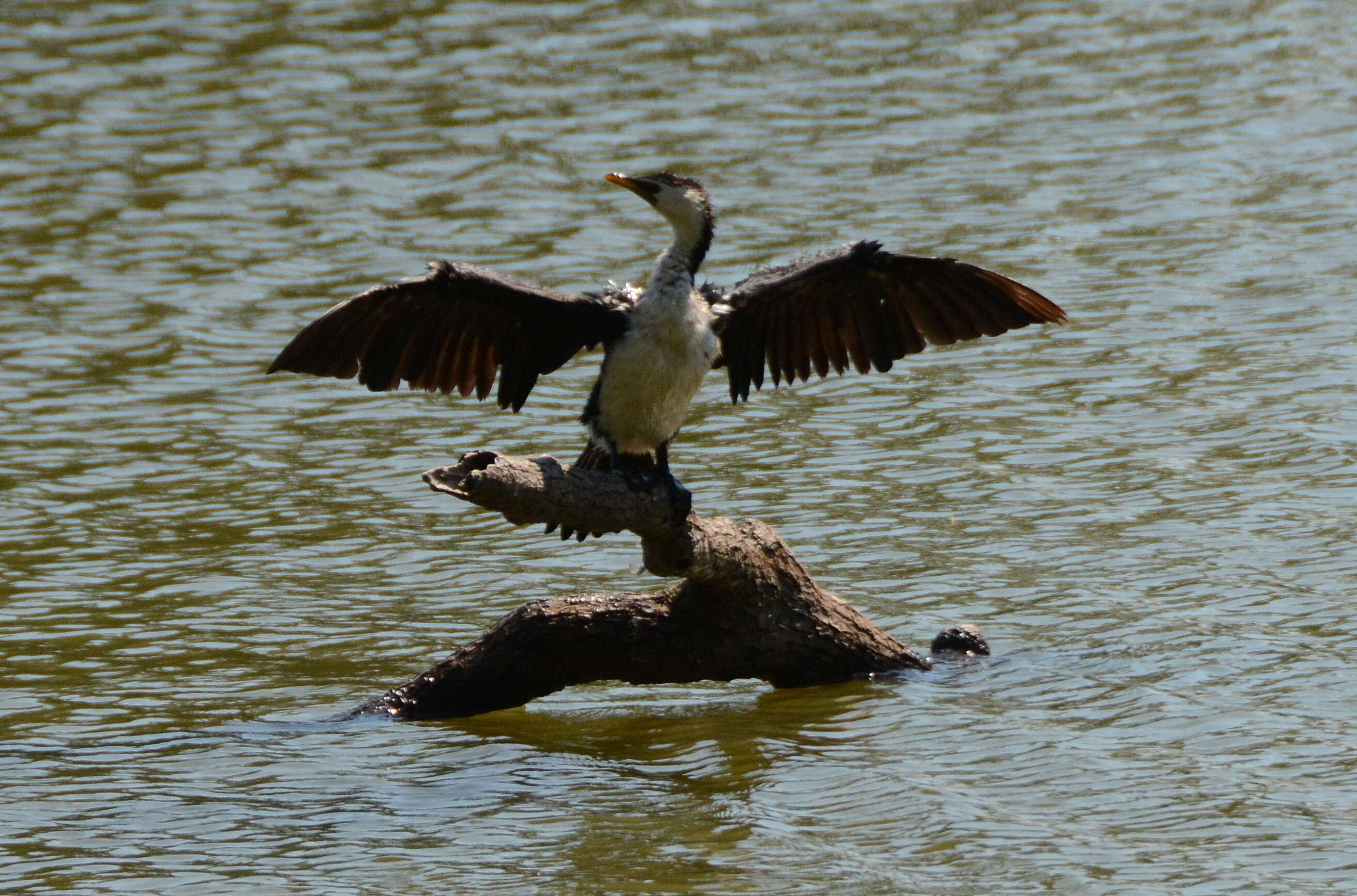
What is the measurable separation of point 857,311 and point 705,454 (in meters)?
3.72

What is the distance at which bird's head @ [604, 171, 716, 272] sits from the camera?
815 cm

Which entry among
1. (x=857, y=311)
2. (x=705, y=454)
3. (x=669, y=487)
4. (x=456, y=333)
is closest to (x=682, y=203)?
(x=857, y=311)

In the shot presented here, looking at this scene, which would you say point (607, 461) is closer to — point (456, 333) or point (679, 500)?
point (679, 500)

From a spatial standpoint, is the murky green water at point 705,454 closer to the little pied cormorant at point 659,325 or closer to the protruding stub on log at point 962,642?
the protruding stub on log at point 962,642

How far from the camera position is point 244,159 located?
57.2 feet

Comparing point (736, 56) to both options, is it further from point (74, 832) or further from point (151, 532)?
point (74, 832)

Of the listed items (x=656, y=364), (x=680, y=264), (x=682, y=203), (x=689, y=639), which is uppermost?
(x=682, y=203)

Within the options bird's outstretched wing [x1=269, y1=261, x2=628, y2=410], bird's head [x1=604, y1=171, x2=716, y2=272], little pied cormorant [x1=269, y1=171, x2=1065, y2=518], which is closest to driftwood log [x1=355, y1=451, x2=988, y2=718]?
little pied cormorant [x1=269, y1=171, x2=1065, y2=518]

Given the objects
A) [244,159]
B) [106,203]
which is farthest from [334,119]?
[106,203]

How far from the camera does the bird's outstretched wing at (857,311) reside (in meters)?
8.21

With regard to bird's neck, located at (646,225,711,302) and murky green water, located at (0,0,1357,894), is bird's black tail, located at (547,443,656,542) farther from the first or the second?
murky green water, located at (0,0,1357,894)

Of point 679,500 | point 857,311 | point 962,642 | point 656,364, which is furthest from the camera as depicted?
point 962,642

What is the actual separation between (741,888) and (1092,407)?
6.17m

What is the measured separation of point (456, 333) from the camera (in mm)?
7980
